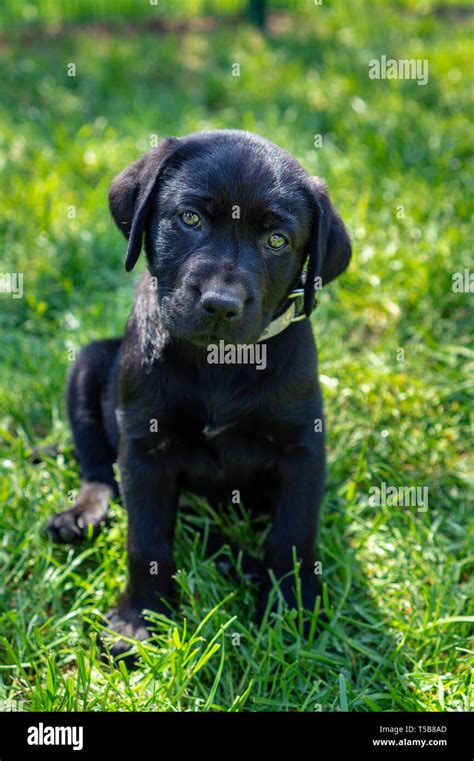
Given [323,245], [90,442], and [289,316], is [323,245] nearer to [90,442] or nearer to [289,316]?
[289,316]

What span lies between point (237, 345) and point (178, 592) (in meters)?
0.96

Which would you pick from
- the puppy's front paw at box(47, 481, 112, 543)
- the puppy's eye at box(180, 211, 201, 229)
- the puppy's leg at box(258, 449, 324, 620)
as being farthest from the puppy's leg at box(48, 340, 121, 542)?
the puppy's eye at box(180, 211, 201, 229)

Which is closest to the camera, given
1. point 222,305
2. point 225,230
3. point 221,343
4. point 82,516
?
point 222,305

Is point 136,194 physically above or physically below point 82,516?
above

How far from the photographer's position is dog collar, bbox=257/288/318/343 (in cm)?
307

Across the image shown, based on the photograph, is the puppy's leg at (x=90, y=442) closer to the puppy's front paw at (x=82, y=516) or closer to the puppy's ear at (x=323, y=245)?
the puppy's front paw at (x=82, y=516)

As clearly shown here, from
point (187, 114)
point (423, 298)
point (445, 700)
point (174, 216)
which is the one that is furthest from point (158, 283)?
point (187, 114)

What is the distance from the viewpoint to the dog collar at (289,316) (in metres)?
3.07

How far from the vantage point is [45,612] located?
10.9 feet

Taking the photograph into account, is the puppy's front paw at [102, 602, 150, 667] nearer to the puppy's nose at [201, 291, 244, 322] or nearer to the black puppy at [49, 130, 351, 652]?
the black puppy at [49, 130, 351, 652]

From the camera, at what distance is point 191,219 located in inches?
114

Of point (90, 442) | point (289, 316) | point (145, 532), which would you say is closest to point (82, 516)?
point (90, 442)

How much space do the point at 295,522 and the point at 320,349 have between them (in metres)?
1.39
